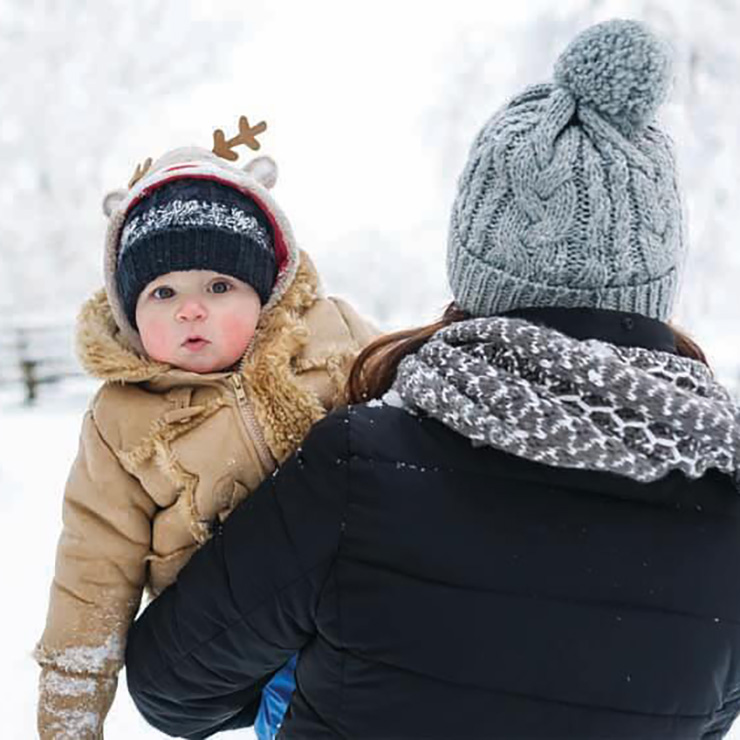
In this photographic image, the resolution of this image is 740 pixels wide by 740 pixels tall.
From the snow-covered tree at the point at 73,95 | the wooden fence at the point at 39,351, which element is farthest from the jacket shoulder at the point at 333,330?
the snow-covered tree at the point at 73,95

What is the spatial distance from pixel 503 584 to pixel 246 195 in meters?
1.00

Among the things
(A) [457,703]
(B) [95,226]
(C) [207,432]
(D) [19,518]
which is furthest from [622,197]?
(B) [95,226]

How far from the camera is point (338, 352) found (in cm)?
175

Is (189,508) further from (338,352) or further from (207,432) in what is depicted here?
(338,352)

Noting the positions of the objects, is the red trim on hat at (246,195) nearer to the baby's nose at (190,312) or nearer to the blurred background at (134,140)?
the baby's nose at (190,312)

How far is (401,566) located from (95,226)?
53.1 feet

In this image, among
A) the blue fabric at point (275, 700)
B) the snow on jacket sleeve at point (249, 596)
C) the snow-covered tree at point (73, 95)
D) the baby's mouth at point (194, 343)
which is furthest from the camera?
the snow-covered tree at point (73, 95)

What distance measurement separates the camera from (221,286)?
1.69m

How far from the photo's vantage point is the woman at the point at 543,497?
1.07m

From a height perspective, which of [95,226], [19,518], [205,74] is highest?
[205,74]

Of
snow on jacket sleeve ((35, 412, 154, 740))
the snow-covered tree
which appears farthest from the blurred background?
snow on jacket sleeve ((35, 412, 154, 740))

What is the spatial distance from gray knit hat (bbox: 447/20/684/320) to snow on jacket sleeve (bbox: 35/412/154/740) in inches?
30.2

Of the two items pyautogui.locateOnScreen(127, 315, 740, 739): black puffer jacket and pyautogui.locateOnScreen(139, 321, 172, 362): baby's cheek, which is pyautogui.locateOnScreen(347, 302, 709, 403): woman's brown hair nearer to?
pyautogui.locateOnScreen(127, 315, 740, 739): black puffer jacket

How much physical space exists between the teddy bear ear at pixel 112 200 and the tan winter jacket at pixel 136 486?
30cm
